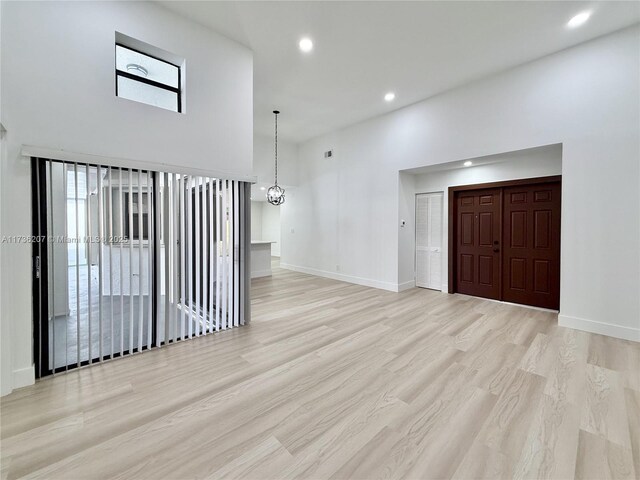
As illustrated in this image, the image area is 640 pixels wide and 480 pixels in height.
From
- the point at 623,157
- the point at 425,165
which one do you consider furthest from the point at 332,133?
the point at 623,157

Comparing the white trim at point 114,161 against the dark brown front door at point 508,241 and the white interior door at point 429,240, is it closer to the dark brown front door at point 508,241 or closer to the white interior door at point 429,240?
the white interior door at point 429,240

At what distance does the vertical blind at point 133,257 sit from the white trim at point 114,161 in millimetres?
79

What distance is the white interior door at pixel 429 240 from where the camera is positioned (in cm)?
600

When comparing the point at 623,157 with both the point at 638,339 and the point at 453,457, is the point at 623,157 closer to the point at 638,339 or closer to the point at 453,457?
the point at 638,339

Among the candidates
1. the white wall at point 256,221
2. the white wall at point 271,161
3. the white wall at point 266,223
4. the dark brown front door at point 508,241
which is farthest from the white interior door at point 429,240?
the white wall at point 256,221

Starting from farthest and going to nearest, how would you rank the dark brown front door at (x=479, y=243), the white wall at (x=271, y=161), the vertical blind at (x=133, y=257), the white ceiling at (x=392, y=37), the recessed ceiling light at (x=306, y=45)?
the white wall at (x=271, y=161) → the dark brown front door at (x=479, y=243) → the recessed ceiling light at (x=306, y=45) → the white ceiling at (x=392, y=37) → the vertical blind at (x=133, y=257)

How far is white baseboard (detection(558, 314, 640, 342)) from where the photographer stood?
3.38 m

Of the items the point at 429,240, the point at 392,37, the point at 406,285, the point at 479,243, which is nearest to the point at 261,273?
the point at 406,285

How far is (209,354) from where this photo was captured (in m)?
3.01

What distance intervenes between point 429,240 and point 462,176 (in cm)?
155

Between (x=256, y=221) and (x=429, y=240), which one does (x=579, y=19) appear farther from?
(x=256, y=221)

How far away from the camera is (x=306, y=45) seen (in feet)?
12.4

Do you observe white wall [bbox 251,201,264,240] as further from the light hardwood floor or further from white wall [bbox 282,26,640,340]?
the light hardwood floor

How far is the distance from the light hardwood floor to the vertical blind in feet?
1.16
